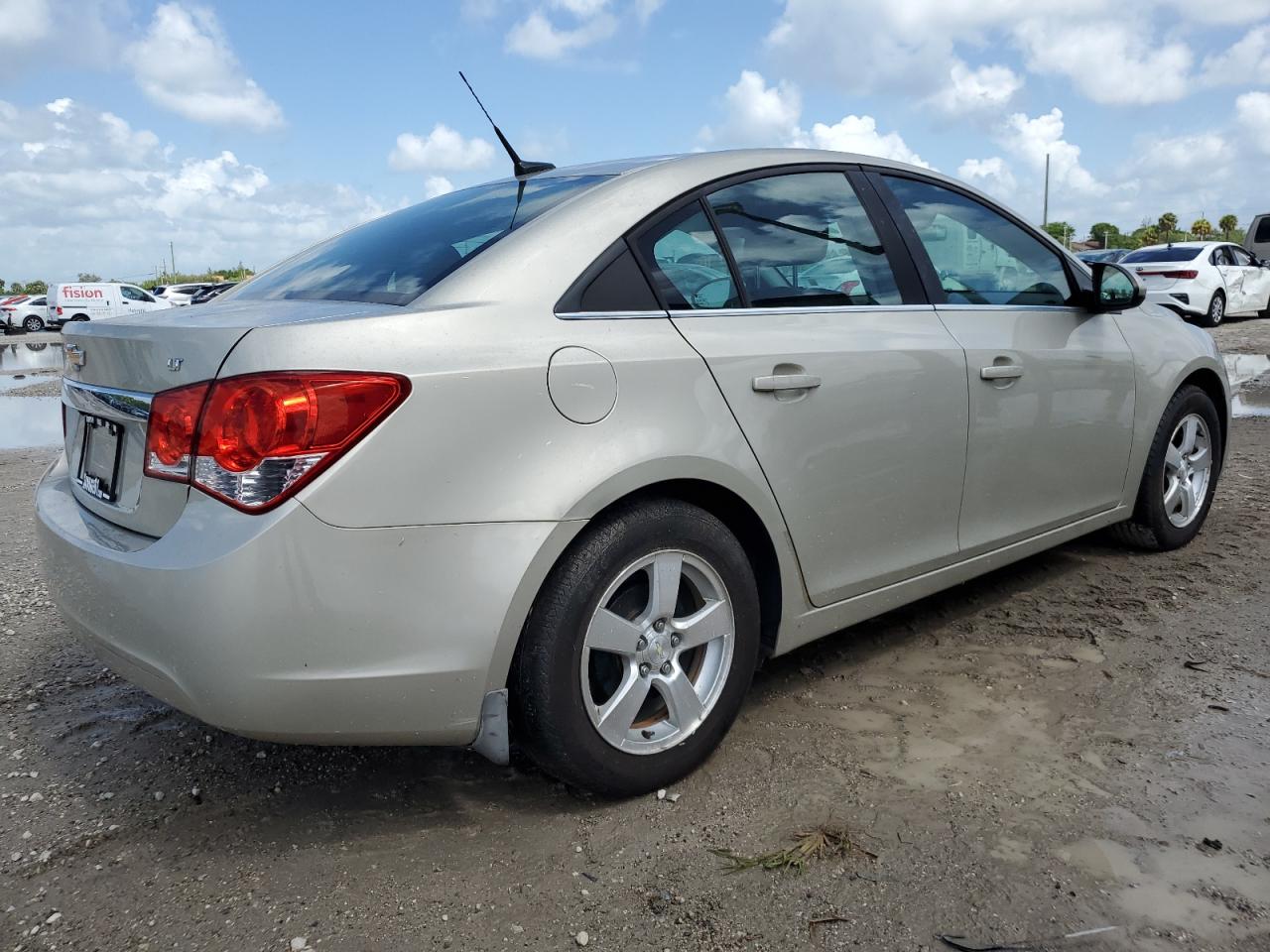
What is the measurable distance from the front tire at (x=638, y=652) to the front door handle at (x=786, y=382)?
36cm

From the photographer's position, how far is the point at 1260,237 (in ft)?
86.9

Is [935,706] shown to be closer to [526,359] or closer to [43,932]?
[526,359]

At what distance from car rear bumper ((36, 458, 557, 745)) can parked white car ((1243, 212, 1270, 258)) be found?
29.2 metres

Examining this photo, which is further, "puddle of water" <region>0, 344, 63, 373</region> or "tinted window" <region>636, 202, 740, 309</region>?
"puddle of water" <region>0, 344, 63, 373</region>

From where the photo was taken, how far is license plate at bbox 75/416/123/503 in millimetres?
2400

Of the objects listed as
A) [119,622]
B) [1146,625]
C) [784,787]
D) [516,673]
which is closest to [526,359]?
[516,673]

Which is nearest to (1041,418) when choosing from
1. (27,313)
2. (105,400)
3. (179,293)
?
(105,400)

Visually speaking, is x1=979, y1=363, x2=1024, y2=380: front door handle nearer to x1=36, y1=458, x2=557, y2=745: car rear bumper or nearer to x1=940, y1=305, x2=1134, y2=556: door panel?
x1=940, y1=305, x2=1134, y2=556: door panel

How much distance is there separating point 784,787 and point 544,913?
29.3 inches

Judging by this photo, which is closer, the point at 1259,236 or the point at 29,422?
the point at 29,422

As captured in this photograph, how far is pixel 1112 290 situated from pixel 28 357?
22.0 metres

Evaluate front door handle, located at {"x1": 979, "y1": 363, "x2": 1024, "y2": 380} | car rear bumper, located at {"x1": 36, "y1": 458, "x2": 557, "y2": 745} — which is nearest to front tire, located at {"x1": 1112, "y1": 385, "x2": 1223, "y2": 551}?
front door handle, located at {"x1": 979, "y1": 363, "x2": 1024, "y2": 380}

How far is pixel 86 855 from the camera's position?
2.42m

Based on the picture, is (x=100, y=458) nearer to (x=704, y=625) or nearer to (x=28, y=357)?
(x=704, y=625)
